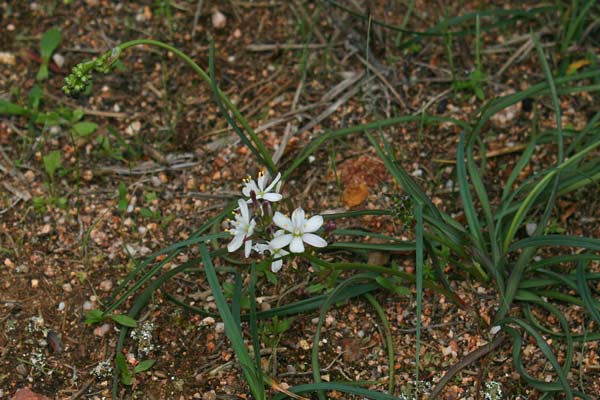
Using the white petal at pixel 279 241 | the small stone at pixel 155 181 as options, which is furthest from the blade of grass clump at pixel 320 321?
the small stone at pixel 155 181

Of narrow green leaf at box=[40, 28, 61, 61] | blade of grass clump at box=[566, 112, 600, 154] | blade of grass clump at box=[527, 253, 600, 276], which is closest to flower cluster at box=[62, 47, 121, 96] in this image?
narrow green leaf at box=[40, 28, 61, 61]

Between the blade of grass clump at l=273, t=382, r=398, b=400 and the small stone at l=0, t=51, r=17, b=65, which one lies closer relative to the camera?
the blade of grass clump at l=273, t=382, r=398, b=400

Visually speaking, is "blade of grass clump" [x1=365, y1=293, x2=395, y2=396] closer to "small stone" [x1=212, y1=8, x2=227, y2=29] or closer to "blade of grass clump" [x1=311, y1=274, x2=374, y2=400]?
"blade of grass clump" [x1=311, y1=274, x2=374, y2=400]

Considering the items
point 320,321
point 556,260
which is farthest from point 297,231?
point 556,260

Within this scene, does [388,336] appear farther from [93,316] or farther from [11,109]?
[11,109]

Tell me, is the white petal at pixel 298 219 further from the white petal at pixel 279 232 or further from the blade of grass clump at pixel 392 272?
the blade of grass clump at pixel 392 272
